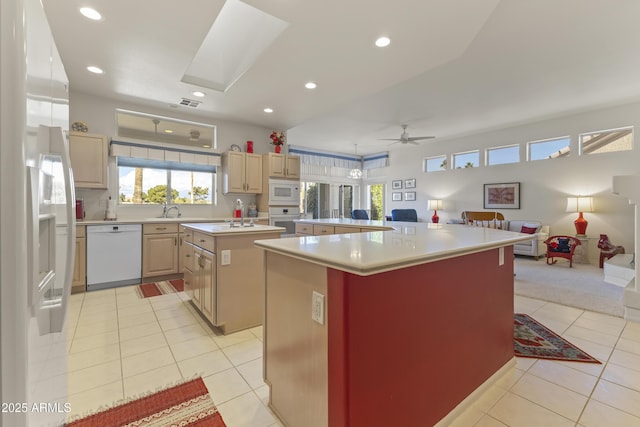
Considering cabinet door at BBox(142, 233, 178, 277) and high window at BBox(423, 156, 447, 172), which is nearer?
cabinet door at BBox(142, 233, 178, 277)

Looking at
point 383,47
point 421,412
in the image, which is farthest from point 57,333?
point 383,47

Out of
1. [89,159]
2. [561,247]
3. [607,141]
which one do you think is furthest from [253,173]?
[607,141]

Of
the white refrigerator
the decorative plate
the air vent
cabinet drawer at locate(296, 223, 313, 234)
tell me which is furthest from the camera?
cabinet drawer at locate(296, 223, 313, 234)

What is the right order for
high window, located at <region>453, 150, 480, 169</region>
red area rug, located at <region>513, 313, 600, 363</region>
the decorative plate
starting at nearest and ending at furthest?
red area rug, located at <region>513, 313, 600, 363</region>
the decorative plate
high window, located at <region>453, 150, 480, 169</region>

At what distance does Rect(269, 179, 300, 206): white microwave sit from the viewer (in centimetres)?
520

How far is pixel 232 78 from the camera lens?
362 cm

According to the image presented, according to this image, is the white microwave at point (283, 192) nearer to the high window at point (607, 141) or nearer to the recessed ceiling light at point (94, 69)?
the recessed ceiling light at point (94, 69)

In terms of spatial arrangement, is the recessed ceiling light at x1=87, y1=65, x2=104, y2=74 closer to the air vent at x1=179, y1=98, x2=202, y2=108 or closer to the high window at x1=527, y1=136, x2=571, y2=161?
the air vent at x1=179, y1=98, x2=202, y2=108

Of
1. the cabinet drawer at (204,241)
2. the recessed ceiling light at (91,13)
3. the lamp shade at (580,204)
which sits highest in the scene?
the recessed ceiling light at (91,13)

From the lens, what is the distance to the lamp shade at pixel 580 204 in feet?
17.3

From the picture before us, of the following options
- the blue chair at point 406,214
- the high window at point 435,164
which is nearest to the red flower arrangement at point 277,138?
the blue chair at point 406,214

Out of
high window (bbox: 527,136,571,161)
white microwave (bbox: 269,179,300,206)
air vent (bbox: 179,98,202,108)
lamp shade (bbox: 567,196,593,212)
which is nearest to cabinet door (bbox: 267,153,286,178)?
white microwave (bbox: 269,179,300,206)

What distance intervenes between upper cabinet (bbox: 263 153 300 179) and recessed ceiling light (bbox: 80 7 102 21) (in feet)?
9.98

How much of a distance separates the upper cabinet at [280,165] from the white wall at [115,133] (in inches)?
18.9
